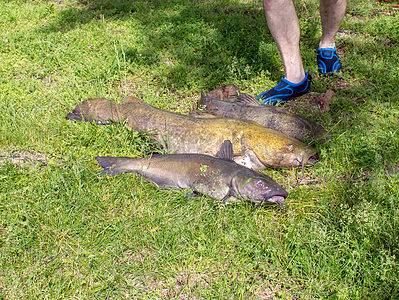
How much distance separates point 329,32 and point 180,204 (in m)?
3.31

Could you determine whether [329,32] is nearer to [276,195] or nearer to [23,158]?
[276,195]

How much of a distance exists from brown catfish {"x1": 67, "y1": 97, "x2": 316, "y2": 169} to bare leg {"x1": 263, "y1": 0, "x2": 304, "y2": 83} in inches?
46.4

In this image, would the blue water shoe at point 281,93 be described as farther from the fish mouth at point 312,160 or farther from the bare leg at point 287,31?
the fish mouth at point 312,160

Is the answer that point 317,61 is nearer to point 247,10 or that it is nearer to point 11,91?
point 247,10

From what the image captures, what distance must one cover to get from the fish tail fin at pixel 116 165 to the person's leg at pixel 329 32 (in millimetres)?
2934

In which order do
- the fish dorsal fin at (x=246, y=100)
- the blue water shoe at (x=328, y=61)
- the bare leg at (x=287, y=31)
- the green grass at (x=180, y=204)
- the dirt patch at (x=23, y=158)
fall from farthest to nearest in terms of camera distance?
the blue water shoe at (x=328, y=61), the bare leg at (x=287, y=31), the fish dorsal fin at (x=246, y=100), the dirt patch at (x=23, y=158), the green grass at (x=180, y=204)

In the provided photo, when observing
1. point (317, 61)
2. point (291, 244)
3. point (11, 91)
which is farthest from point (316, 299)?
point (11, 91)

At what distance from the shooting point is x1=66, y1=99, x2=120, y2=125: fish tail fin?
17.0 feet

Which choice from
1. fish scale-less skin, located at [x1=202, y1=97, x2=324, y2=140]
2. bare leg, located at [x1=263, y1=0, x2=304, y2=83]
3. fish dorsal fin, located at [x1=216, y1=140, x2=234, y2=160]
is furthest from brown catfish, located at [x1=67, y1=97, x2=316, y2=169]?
bare leg, located at [x1=263, y1=0, x2=304, y2=83]

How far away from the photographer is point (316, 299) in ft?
11.1

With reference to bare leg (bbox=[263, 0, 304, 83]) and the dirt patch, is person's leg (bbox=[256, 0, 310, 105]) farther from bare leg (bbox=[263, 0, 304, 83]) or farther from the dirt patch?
the dirt patch

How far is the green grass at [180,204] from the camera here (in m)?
3.53

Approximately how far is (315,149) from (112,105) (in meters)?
1.98

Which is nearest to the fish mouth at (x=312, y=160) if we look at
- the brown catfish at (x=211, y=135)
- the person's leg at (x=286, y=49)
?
the brown catfish at (x=211, y=135)
